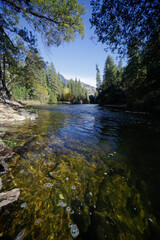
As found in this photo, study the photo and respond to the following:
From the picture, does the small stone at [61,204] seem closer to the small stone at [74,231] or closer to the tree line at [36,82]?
the small stone at [74,231]

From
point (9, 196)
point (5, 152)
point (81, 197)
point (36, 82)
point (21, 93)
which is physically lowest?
point (81, 197)

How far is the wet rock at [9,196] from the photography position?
1578mm

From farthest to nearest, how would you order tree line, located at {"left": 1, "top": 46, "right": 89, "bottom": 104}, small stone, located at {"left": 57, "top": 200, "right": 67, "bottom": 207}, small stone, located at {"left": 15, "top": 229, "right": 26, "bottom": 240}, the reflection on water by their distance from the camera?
tree line, located at {"left": 1, "top": 46, "right": 89, "bottom": 104} < small stone, located at {"left": 57, "top": 200, "right": 67, "bottom": 207} < the reflection on water < small stone, located at {"left": 15, "top": 229, "right": 26, "bottom": 240}

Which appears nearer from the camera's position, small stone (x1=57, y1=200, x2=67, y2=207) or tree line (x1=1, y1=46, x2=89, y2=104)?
small stone (x1=57, y1=200, x2=67, y2=207)

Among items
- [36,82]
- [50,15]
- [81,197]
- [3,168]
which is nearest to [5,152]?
[3,168]

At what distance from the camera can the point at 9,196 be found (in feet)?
5.70

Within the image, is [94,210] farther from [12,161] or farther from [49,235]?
[12,161]

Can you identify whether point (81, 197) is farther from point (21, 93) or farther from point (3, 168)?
point (21, 93)

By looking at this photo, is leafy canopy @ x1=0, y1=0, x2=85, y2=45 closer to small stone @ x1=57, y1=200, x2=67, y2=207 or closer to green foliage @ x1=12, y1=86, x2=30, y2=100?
small stone @ x1=57, y1=200, x2=67, y2=207

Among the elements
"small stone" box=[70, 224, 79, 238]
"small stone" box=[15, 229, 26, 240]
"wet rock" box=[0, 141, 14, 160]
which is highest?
"wet rock" box=[0, 141, 14, 160]

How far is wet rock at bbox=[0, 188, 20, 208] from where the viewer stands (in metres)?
1.58

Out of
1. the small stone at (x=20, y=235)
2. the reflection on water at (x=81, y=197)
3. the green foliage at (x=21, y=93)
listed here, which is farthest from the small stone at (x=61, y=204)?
the green foliage at (x=21, y=93)

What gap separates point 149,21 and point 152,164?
7.15 metres

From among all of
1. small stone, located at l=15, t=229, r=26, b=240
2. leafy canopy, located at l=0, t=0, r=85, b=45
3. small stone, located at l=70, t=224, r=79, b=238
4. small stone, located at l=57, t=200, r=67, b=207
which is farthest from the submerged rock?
leafy canopy, located at l=0, t=0, r=85, b=45
